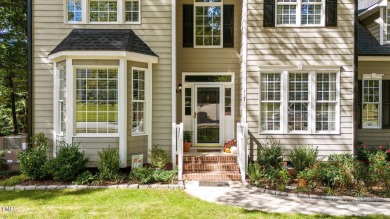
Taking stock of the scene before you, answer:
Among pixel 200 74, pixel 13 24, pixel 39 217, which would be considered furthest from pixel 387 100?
pixel 13 24

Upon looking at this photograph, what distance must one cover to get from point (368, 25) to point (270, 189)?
308 inches

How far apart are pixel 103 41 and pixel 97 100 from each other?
161 cm

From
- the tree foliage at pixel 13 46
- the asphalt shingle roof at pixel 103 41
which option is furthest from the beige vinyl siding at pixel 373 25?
the tree foliage at pixel 13 46

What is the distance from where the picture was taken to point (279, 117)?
838 cm

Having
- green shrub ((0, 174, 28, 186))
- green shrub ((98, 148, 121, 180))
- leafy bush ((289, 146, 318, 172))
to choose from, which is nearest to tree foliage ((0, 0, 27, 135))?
green shrub ((0, 174, 28, 186))

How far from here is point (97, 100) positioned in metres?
7.85

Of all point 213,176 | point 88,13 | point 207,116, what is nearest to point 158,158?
point 213,176

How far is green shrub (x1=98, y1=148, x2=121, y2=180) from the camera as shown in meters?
7.29

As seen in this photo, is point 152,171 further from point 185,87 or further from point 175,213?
point 185,87

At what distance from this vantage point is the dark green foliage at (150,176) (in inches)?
284

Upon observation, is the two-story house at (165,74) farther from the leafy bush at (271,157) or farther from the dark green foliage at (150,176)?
the dark green foliage at (150,176)

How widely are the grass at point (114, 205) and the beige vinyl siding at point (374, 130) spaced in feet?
19.3

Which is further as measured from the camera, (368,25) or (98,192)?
(368,25)

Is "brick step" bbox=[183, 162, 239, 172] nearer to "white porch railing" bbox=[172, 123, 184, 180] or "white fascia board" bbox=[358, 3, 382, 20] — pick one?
"white porch railing" bbox=[172, 123, 184, 180]
